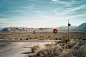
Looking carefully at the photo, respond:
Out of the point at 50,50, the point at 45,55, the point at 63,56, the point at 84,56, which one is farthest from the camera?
the point at 50,50

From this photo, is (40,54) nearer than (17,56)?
Yes

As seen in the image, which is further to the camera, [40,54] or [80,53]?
[40,54]

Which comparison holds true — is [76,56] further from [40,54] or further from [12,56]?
[12,56]

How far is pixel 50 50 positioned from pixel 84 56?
329 cm

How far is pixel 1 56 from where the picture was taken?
9.36m

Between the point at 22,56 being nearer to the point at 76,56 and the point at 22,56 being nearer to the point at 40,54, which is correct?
the point at 40,54

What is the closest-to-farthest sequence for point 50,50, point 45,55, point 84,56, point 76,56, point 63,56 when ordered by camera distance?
1. point 63,56
2. point 84,56
3. point 76,56
4. point 45,55
5. point 50,50

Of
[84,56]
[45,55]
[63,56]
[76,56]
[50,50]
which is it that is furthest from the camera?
[50,50]

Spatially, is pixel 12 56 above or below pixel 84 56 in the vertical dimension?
below

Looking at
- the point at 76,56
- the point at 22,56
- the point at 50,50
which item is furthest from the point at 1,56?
the point at 76,56

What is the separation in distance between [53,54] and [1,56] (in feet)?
18.0

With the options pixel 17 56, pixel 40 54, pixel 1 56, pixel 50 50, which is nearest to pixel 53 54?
pixel 50 50

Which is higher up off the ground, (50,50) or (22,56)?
(50,50)

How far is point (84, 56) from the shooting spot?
6.76 meters
